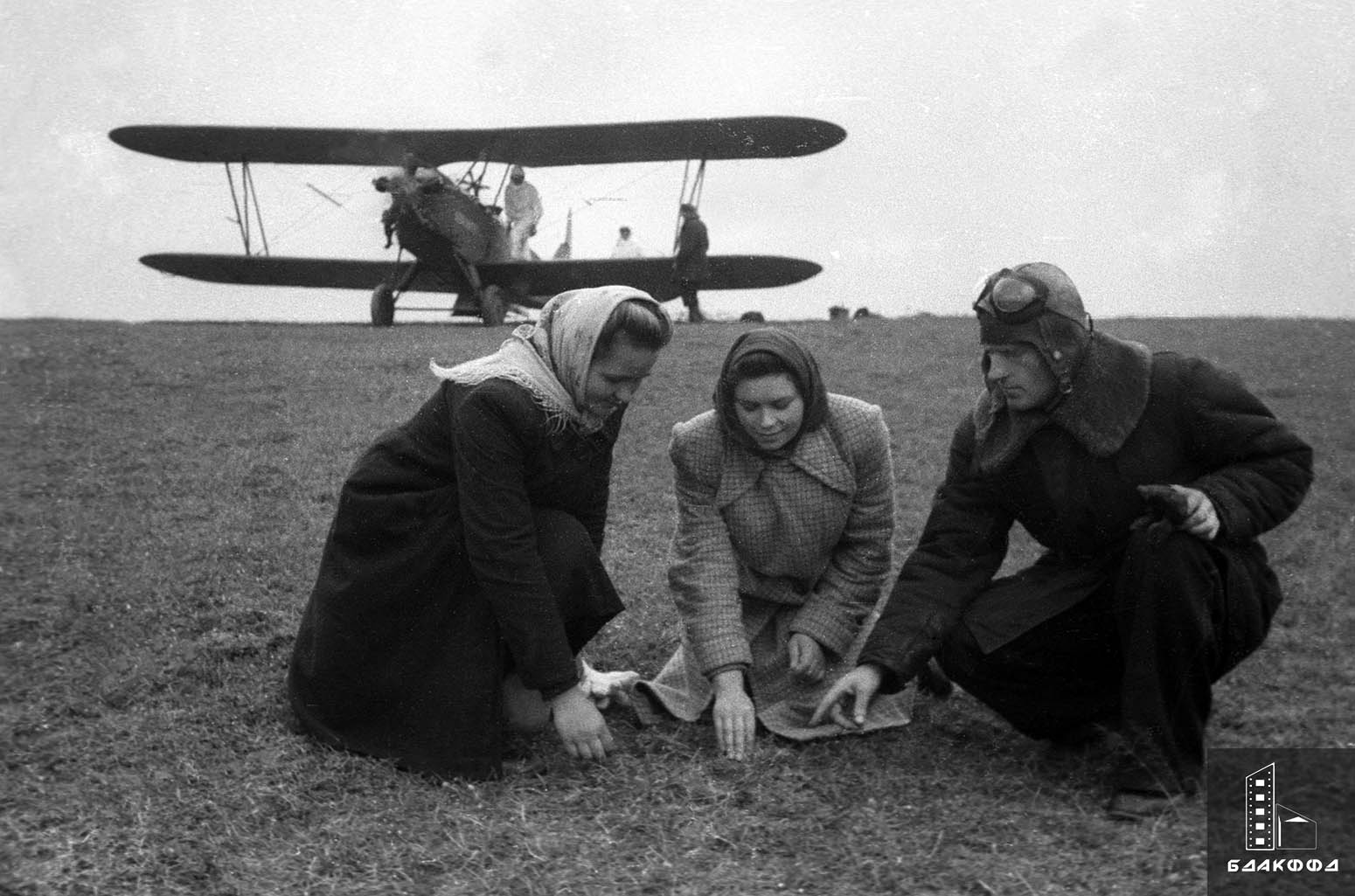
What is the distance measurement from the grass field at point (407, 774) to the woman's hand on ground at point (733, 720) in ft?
0.15

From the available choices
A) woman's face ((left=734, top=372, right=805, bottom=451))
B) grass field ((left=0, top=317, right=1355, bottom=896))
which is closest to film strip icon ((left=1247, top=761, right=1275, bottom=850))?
grass field ((left=0, top=317, right=1355, bottom=896))

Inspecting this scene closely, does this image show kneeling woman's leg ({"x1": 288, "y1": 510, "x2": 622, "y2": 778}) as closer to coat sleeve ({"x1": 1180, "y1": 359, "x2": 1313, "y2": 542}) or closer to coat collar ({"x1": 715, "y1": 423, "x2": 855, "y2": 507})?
coat collar ({"x1": 715, "y1": 423, "x2": 855, "y2": 507})

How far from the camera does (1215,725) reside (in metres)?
3.20

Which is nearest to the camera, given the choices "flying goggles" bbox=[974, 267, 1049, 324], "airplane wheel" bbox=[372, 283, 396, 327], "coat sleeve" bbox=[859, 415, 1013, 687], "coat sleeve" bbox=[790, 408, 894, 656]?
"flying goggles" bbox=[974, 267, 1049, 324]

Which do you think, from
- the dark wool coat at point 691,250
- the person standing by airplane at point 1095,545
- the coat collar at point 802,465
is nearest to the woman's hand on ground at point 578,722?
the person standing by airplane at point 1095,545

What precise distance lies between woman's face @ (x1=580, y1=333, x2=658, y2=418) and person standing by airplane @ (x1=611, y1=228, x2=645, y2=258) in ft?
47.1

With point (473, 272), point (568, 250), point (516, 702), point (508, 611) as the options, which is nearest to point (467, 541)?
point (508, 611)

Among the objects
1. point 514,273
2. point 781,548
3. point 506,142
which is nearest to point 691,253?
point 514,273

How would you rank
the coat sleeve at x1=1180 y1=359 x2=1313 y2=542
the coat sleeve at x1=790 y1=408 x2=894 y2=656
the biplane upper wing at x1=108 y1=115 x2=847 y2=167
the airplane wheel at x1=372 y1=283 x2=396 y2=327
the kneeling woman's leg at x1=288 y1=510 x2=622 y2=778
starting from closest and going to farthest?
the coat sleeve at x1=1180 y1=359 x2=1313 y2=542
the kneeling woman's leg at x1=288 y1=510 x2=622 y2=778
the coat sleeve at x1=790 y1=408 x2=894 y2=656
the airplane wheel at x1=372 y1=283 x2=396 y2=327
the biplane upper wing at x1=108 y1=115 x2=847 y2=167

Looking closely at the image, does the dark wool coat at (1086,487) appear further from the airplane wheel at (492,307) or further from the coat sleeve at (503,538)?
the airplane wheel at (492,307)

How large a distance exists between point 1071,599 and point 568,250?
18137 mm

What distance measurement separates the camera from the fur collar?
2.65 metres

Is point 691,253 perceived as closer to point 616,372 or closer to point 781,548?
point 781,548

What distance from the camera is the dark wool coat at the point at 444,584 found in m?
2.62
